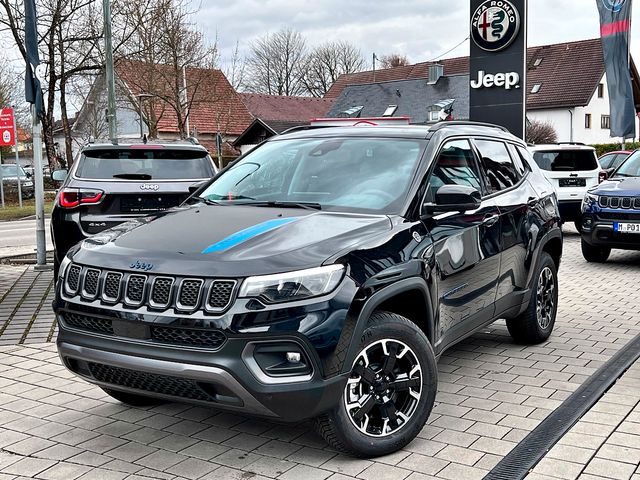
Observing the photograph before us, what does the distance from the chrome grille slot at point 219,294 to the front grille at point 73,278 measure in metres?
0.88

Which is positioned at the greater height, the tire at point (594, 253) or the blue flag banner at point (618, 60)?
the blue flag banner at point (618, 60)

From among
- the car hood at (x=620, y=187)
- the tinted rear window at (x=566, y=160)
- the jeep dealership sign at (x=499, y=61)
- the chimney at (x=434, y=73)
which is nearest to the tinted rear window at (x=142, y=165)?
the car hood at (x=620, y=187)

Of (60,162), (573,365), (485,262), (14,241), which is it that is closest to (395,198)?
(485,262)

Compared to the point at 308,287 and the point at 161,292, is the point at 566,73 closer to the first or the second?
the point at 308,287

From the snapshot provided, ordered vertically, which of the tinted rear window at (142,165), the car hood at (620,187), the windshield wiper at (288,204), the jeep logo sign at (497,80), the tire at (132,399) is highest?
the jeep logo sign at (497,80)

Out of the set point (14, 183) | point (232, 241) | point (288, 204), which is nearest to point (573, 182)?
point (288, 204)

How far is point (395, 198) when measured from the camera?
443 cm

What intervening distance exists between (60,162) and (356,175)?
105 ft

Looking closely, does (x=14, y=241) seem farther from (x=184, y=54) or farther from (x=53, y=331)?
(x=184, y=54)

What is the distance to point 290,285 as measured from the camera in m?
3.54

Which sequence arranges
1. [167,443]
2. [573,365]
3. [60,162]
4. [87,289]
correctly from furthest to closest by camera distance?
[60,162] < [573,365] < [167,443] < [87,289]

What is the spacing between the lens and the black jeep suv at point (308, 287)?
3.51 meters

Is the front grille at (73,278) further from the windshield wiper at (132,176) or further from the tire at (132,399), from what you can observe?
the windshield wiper at (132,176)

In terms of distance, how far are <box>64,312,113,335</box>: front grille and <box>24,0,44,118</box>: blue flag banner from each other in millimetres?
7195
